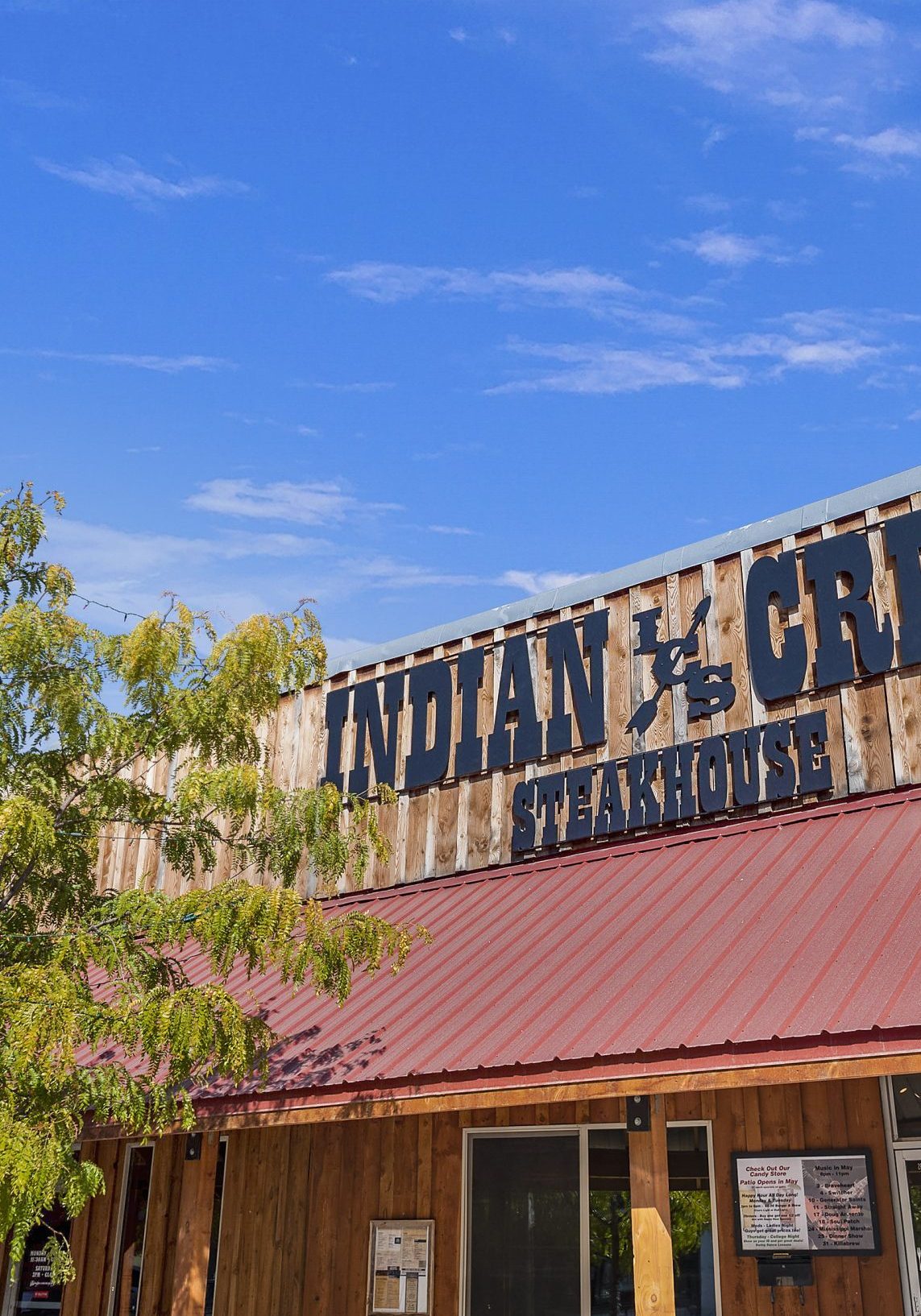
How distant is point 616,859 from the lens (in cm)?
1012

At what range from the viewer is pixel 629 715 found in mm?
10656

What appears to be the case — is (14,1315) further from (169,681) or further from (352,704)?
(169,681)

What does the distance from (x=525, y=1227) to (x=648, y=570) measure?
5.24 metres

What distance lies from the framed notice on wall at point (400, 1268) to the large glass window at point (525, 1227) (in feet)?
1.21

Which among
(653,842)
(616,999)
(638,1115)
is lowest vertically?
(638,1115)

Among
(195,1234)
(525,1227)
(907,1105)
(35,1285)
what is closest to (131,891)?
(195,1234)

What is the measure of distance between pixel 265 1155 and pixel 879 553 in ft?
23.3

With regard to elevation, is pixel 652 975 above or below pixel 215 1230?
above

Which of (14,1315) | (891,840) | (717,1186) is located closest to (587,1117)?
(717,1186)

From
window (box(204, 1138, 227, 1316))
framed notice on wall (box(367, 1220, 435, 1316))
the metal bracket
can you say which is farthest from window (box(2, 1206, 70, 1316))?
the metal bracket

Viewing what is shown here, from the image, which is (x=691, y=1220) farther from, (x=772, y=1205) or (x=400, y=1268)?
(x=400, y=1268)

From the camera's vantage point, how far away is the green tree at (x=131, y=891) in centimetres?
662

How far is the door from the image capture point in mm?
7906

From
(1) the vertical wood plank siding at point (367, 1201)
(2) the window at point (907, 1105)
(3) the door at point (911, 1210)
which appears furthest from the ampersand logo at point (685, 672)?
(3) the door at point (911, 1210)
